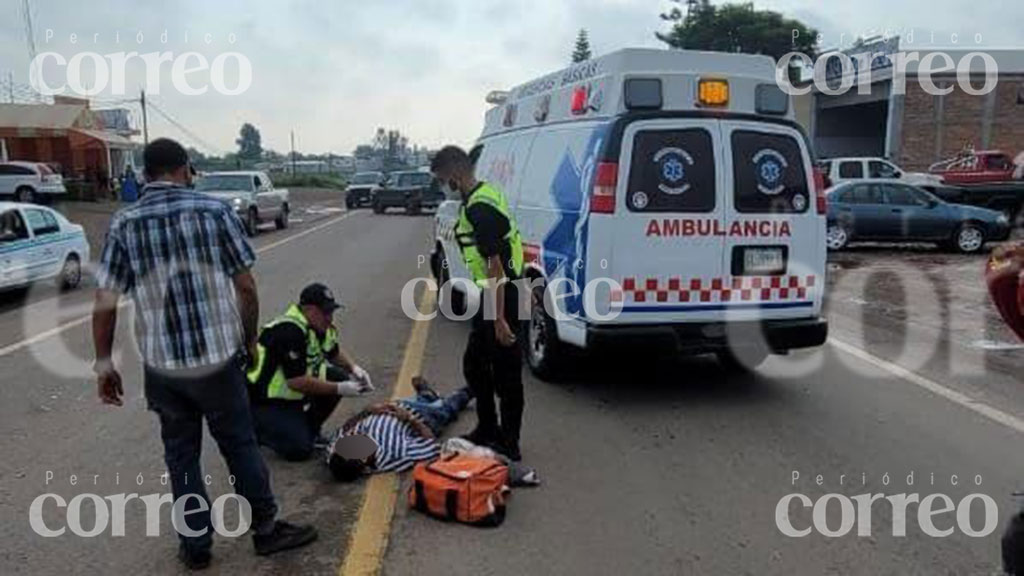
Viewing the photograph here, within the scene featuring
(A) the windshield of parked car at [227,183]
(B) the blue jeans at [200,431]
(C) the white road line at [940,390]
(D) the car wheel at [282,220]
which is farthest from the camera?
(D) the car wheel at [282,220]

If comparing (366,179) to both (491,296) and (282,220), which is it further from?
(491,296)

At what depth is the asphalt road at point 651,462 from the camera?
3912 mm

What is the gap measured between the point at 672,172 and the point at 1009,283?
3.62m

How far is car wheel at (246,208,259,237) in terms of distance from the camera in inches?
926

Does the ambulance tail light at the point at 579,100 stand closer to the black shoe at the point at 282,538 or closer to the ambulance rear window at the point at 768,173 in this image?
the ambulance rear window at the point at 768,173

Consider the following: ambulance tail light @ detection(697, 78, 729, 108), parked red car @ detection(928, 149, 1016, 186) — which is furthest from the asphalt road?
parked red car @ detection(928, 149, 1016, 186)

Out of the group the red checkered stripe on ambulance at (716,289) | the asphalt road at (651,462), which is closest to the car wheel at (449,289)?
the asphalt road at (651,462)

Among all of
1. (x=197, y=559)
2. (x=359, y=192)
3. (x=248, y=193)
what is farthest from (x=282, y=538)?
(x=359, y=192)

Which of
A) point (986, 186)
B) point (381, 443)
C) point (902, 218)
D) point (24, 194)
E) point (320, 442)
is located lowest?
point (320, 442)

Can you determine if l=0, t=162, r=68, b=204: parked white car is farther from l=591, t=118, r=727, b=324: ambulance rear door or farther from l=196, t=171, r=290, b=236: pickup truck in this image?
l=591, t=118, r=727, b=324: ambulance rear door

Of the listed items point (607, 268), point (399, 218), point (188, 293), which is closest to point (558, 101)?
point (607, 268)

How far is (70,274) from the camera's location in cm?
1327

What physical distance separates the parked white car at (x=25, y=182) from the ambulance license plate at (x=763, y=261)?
3118 cm

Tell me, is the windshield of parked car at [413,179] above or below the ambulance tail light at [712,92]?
below
